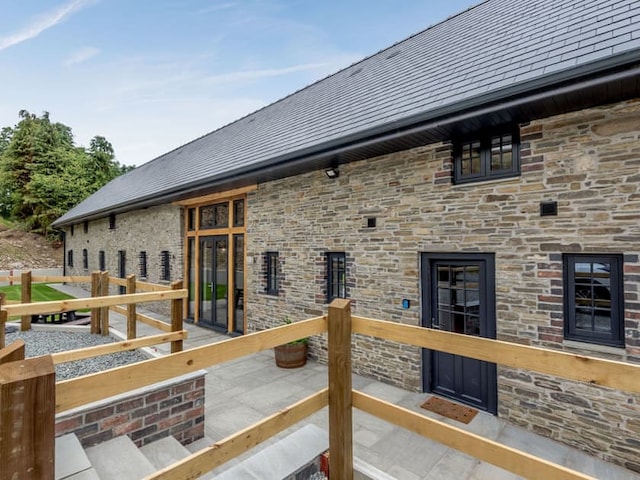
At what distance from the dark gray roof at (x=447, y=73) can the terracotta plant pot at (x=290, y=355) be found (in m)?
3.26

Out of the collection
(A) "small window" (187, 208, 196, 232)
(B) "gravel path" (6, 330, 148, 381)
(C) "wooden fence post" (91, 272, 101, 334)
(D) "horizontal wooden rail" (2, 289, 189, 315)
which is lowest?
(B) "gravel path" (6, 330, 148, 381)

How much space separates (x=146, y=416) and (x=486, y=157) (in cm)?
484

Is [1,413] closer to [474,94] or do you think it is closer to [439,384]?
[474,94]

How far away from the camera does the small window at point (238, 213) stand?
Answer: 26.3ft

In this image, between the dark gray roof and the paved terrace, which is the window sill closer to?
the paved terrace

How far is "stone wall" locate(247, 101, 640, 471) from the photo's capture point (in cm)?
334

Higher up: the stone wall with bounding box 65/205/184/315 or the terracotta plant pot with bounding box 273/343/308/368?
the stone wall with bounding box 65/205/184/315

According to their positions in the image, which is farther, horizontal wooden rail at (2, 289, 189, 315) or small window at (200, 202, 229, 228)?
small window at (200, 202, 229, 228)

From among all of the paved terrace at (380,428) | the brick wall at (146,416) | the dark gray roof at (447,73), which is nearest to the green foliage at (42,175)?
the dark gray roof at (447,73)

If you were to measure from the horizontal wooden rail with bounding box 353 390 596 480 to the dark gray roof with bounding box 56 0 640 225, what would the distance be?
3.37 meters

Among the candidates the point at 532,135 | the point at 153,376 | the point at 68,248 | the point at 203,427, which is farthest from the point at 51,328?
the point at 68,248

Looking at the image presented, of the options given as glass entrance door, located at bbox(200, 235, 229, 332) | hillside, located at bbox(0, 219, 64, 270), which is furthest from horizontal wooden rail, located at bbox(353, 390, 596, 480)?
hillside, located at bbox(0, 219, 64, 270)

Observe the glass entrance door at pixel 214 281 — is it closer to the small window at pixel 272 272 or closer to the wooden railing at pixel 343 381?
the small window at pixel 272 272

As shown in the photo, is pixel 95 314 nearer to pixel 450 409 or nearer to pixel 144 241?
pixel 144 241
